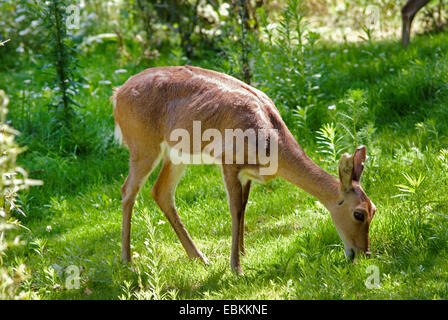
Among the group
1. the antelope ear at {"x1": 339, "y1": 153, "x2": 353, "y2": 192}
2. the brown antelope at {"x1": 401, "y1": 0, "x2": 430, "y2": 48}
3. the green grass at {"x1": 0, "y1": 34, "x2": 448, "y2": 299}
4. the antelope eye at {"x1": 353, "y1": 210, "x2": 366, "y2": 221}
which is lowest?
the green grass at {"x1": 0, "y1": 34, "x2": 448, "y2": 299}

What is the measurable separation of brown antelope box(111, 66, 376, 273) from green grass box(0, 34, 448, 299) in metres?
0.32

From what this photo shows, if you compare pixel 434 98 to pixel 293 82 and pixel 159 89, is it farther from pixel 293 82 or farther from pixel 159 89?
pixel 159 89

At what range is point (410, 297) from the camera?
4.04m

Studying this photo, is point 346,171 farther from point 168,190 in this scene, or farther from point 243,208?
point 168,190

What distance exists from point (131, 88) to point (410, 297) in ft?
9.77

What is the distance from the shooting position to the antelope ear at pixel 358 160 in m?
4.56

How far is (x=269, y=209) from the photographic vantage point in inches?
241

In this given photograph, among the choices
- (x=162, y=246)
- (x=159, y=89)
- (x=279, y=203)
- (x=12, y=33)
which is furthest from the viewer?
(x=12, y=33)

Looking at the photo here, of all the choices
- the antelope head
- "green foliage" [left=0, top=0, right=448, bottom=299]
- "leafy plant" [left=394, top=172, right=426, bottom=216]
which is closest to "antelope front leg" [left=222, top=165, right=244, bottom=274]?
"green foliage" [left=0, top=0, right=448, bottom=299]

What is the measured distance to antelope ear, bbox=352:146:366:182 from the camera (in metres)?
4.56

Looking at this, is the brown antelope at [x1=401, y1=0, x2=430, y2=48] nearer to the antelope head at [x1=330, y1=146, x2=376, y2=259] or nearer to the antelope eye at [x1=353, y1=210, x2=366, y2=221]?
the antelope head at [x1=330, y1=146, x2=376, y2=259]
